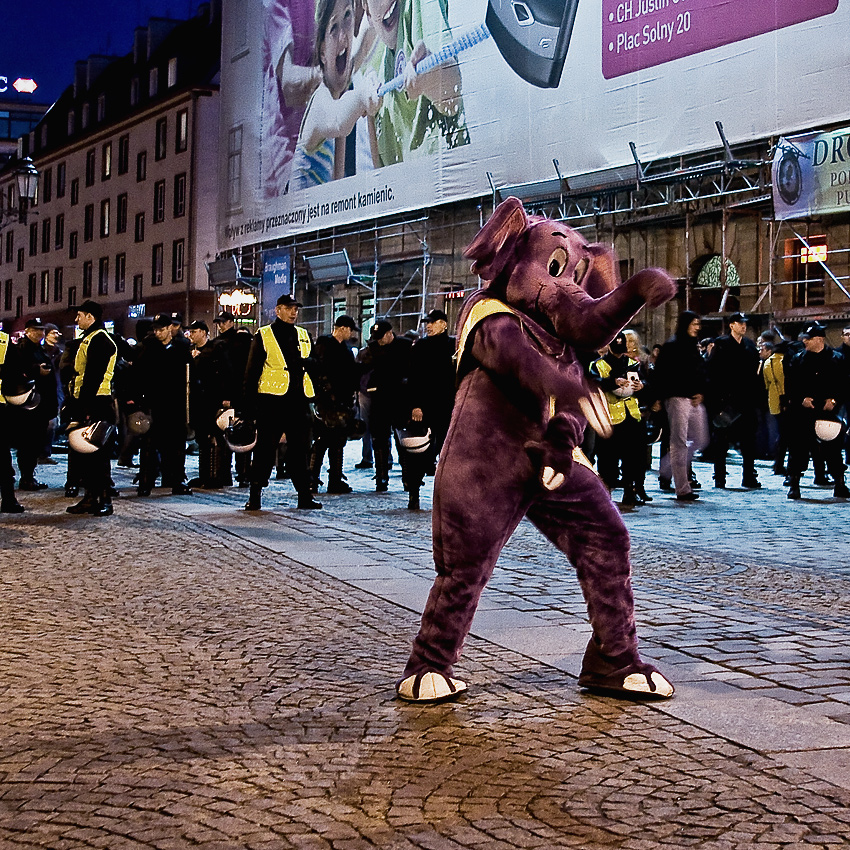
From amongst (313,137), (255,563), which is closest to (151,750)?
(255,563)

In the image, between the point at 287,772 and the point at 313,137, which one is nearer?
the point at 287,772

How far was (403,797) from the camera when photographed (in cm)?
381

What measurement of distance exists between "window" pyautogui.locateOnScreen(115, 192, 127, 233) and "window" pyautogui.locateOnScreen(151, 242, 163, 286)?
12.3ft

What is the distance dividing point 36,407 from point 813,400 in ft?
24.2

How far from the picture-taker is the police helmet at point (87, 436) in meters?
11.5

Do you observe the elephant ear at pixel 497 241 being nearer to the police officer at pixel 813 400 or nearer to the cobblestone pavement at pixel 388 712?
the cobblestone pavement at pixel 388 712

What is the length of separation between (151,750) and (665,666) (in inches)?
85.9

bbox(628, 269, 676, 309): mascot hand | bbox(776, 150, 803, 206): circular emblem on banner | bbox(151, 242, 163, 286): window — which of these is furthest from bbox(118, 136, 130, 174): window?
bbox(628, 269, 676, 309): mascot hand

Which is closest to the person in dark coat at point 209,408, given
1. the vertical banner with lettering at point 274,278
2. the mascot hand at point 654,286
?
the mascot hand at point 654,286

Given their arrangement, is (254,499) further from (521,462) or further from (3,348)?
(521,462)

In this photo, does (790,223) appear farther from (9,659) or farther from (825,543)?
(9,659)

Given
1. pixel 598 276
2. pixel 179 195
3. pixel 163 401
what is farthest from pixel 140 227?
pixel 598 276

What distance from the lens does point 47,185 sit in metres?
62.7

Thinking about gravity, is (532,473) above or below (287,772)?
above
